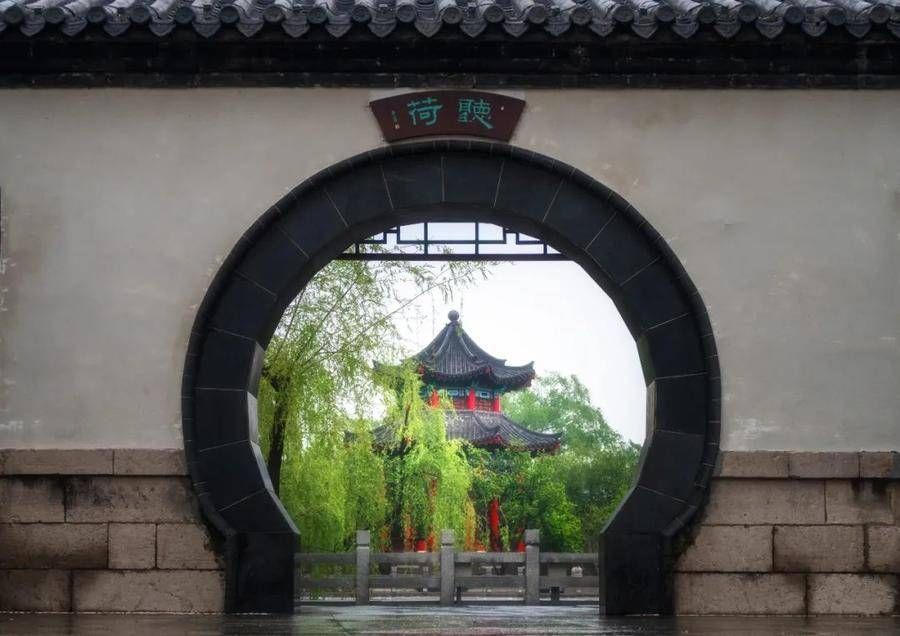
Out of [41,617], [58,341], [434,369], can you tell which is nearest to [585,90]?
[58,341]

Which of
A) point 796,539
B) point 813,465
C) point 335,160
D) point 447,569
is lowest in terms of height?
point 447,569

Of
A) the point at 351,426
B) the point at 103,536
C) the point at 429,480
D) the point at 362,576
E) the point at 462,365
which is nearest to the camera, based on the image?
the point at 103,536

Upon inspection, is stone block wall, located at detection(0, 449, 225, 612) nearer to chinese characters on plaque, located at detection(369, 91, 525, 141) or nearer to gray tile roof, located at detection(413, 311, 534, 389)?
chinese characters on plaque, located at detection(369, 91, 525, 141)

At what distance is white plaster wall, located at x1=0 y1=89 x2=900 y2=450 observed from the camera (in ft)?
34.0

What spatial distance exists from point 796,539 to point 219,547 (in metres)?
4.31

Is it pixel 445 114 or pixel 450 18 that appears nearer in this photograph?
pixel 450 18

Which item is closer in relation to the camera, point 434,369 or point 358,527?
point 358,527

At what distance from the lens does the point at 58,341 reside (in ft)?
34.2

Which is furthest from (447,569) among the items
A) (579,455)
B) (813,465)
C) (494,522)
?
(579,455)

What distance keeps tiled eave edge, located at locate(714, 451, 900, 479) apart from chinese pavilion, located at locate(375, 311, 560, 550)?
30.7 metres

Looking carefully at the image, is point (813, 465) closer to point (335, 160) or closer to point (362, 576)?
point (335, 160)

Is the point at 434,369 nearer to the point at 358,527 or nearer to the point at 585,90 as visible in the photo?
the point at 358,527

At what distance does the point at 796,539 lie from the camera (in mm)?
10180

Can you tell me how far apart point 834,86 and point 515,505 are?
33973mm
